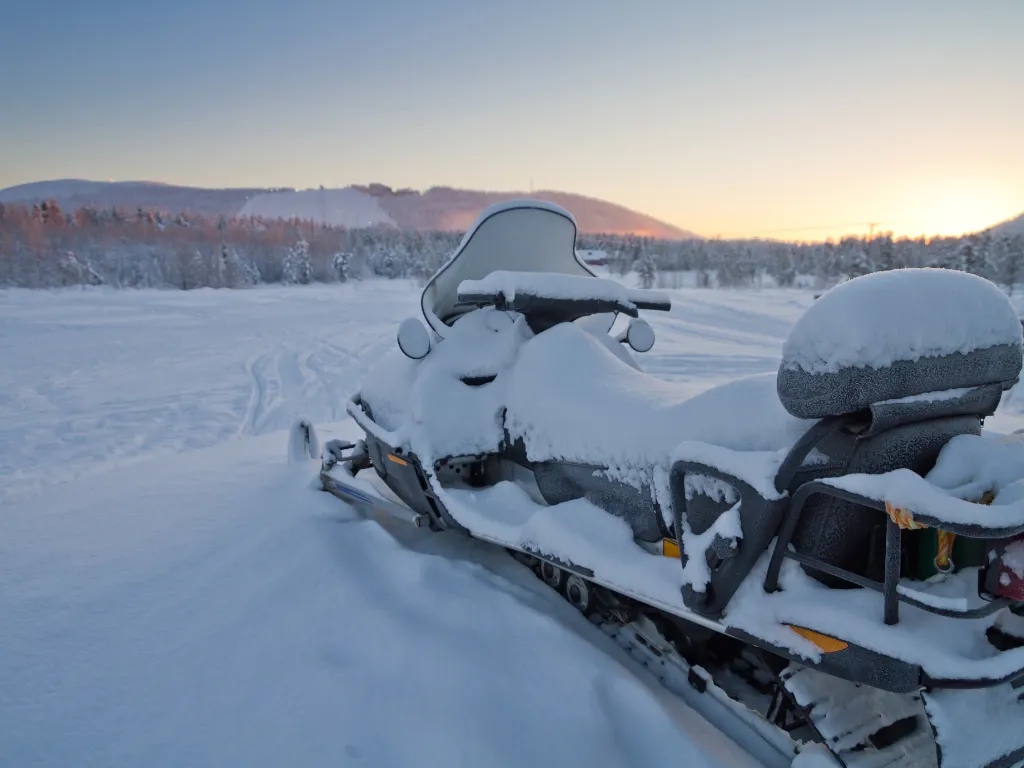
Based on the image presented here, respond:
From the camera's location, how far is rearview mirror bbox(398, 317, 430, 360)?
12.2ft

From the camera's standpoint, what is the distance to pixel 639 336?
4.27 meters

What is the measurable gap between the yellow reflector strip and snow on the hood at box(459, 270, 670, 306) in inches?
87.8

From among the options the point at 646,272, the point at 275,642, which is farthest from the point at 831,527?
the point at 646,272

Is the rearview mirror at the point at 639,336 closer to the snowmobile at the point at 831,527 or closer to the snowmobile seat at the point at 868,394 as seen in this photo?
the snowmobile at the point at 831,527

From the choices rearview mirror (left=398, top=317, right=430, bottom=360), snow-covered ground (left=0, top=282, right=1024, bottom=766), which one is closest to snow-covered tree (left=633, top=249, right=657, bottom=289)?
rearview mirror (left=398, top=317, right=430, bottom=360)

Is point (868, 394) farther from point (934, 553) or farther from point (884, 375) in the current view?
point (934, 553)

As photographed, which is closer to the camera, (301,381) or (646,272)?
(301,381)

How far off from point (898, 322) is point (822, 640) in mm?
948

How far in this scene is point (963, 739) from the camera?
1582 mm

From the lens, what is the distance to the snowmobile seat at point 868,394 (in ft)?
5.56

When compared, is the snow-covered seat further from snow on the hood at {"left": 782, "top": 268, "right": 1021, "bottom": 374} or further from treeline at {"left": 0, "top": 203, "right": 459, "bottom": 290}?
treeline at {"left": 0, "top": 203, "right": 459, "bottom": 290}

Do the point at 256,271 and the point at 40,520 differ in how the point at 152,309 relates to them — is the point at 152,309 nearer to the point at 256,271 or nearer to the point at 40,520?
the point at 40,520

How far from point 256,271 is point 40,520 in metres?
61.4

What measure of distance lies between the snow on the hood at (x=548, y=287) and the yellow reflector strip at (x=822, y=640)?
223cm
